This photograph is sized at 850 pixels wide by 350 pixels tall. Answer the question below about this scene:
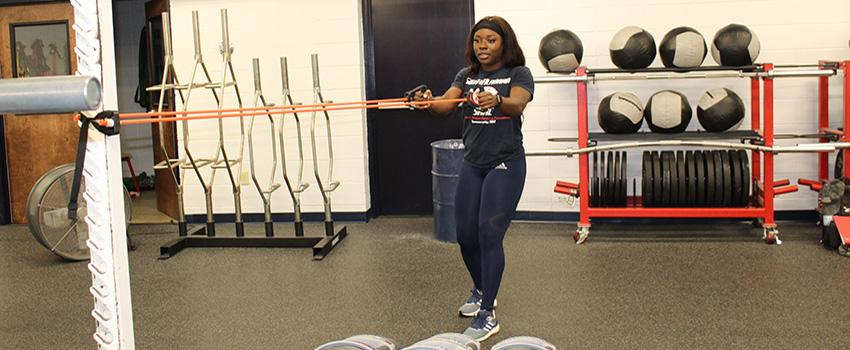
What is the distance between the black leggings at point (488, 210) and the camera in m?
3.50

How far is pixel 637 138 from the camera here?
5566 mm

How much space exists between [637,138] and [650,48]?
0.60 m

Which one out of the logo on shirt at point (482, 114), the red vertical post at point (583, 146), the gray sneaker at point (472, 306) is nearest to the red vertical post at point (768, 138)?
the red vertical post at point (583, 146)

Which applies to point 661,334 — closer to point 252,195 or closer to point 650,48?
point 650,48

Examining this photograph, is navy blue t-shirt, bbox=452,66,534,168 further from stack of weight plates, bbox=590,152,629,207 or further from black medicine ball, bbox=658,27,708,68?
stack of weight plates, bbox=590,152,629,207

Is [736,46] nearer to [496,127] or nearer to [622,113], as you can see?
[622,113]

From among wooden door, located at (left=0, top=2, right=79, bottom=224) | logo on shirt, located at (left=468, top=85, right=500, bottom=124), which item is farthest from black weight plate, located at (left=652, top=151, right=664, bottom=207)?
wooden door, located at (left=0, top=2, right=79, bottom=224)

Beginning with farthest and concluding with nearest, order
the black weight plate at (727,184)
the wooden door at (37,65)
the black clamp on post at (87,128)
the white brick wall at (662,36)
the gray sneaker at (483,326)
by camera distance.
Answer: the wooden door at (37,65) → the white brick wall at (662,36) → the black weight plate at (727,184) → the gray sneaker at (483,326) → the black clamp on post at (87,128)

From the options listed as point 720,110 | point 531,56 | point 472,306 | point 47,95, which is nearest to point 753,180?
point 720,110

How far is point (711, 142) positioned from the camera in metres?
5.49

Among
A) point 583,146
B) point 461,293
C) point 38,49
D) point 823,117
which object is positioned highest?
point 38,49

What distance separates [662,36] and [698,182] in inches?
46.3

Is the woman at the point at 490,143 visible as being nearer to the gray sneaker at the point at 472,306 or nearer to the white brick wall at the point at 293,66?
the gray sneaker at the point at 472,306

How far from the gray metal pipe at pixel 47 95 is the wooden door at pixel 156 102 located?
524cm
